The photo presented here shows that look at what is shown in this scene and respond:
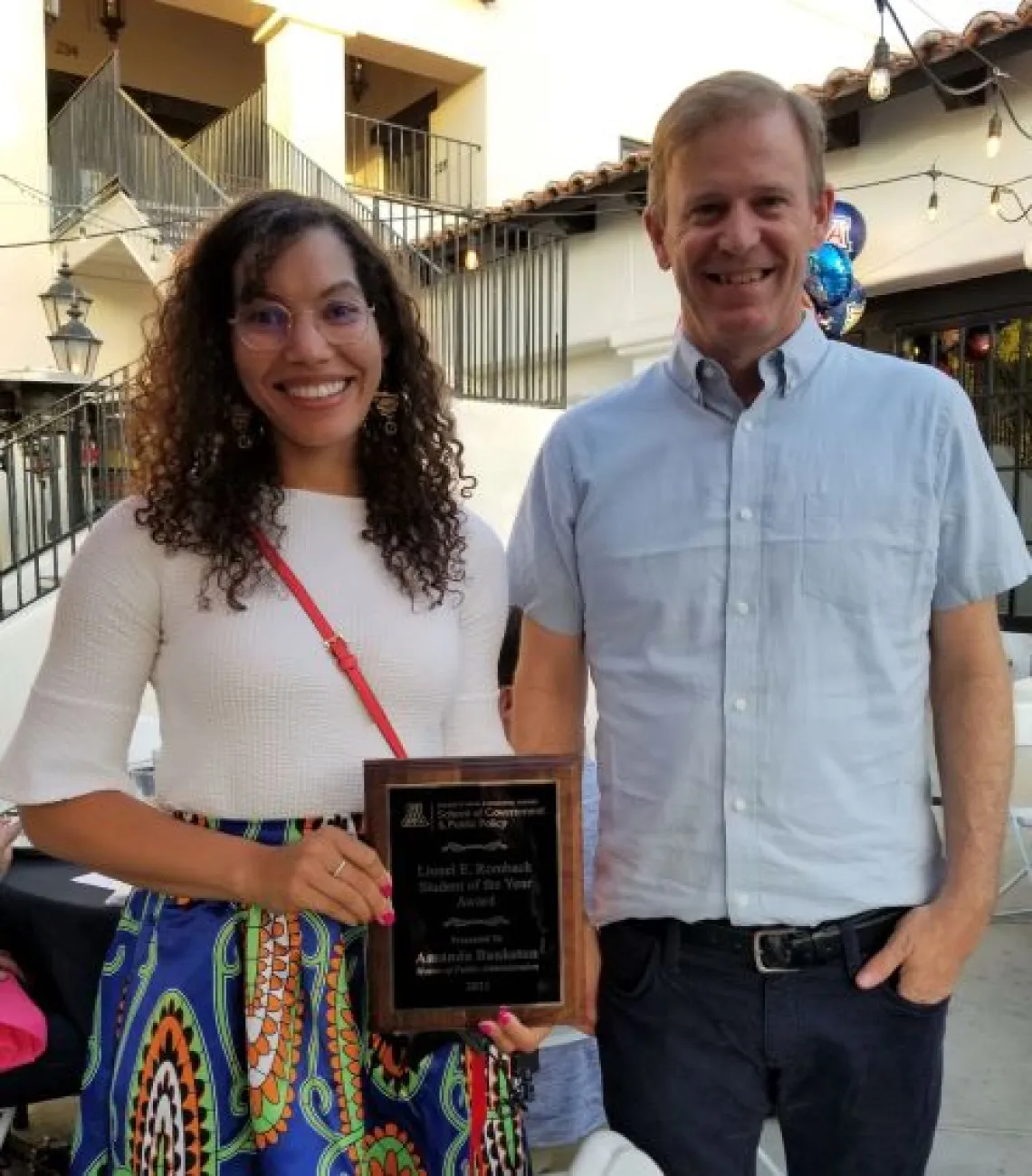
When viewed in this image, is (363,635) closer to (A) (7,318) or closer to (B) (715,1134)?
(B) (715,1134)

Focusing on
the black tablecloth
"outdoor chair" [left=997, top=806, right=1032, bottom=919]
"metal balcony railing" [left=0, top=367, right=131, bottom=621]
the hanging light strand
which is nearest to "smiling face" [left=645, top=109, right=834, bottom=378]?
the black tablecloth

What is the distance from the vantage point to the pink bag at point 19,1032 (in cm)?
266

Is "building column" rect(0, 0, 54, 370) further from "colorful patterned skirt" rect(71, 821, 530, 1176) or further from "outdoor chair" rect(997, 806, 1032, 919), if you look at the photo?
"colorful patterned skirt" rect(71, 821, 530, 1176)

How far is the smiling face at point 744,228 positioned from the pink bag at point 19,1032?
2310 mm

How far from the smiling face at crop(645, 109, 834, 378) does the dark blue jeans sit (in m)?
0.90

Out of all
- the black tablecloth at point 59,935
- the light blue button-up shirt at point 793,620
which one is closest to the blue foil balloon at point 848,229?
the light blue button-up shirt at point 793,620

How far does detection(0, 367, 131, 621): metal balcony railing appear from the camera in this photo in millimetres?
7852

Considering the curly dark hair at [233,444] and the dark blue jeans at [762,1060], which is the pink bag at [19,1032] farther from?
the curly dark hair at [233,444]

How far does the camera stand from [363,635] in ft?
4.55

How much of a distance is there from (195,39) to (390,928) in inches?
592

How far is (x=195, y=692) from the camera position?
4.33 feet

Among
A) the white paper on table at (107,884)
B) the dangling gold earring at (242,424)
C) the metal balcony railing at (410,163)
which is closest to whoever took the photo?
the dangling gold earring at (242,424)

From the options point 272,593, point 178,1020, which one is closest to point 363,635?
point 272,593

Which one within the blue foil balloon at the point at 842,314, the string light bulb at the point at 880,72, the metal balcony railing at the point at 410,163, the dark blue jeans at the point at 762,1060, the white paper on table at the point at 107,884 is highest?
the metal balcony railing at the point at 410,163
